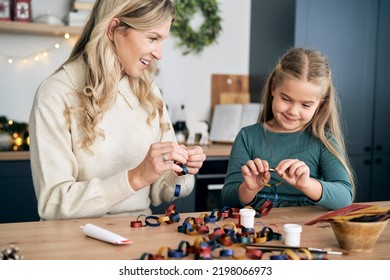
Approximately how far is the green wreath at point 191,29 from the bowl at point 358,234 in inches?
120

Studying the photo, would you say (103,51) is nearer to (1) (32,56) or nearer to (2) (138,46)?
(2) (138,46)

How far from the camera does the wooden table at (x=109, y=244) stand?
1.36 metres

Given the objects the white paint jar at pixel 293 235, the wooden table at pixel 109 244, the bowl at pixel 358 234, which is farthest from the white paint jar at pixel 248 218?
the bowl at pixel 358 234

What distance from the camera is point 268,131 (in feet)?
7.60

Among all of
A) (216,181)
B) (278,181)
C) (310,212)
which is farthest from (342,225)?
(216,181)

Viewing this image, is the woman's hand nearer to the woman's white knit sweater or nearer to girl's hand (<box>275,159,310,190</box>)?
the woman's white knit sweater

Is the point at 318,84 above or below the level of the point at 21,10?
below

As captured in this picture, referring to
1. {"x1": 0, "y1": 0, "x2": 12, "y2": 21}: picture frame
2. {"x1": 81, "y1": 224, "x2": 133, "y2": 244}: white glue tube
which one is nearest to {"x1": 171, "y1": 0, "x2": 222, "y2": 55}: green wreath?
{"x1": 0, "y1": 0, "x2": 12, "y2": 21}: picture frame

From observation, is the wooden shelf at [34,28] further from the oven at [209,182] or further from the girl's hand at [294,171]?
the girl's hand at [294,171]

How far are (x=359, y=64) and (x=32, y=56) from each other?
2460 millimetres

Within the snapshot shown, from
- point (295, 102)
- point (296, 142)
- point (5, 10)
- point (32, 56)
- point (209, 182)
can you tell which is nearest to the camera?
point (295, 102)

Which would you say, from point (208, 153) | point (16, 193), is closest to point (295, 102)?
point (208, 153)

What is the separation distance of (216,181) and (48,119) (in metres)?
2.07

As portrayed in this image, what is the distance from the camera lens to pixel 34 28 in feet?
12.2
